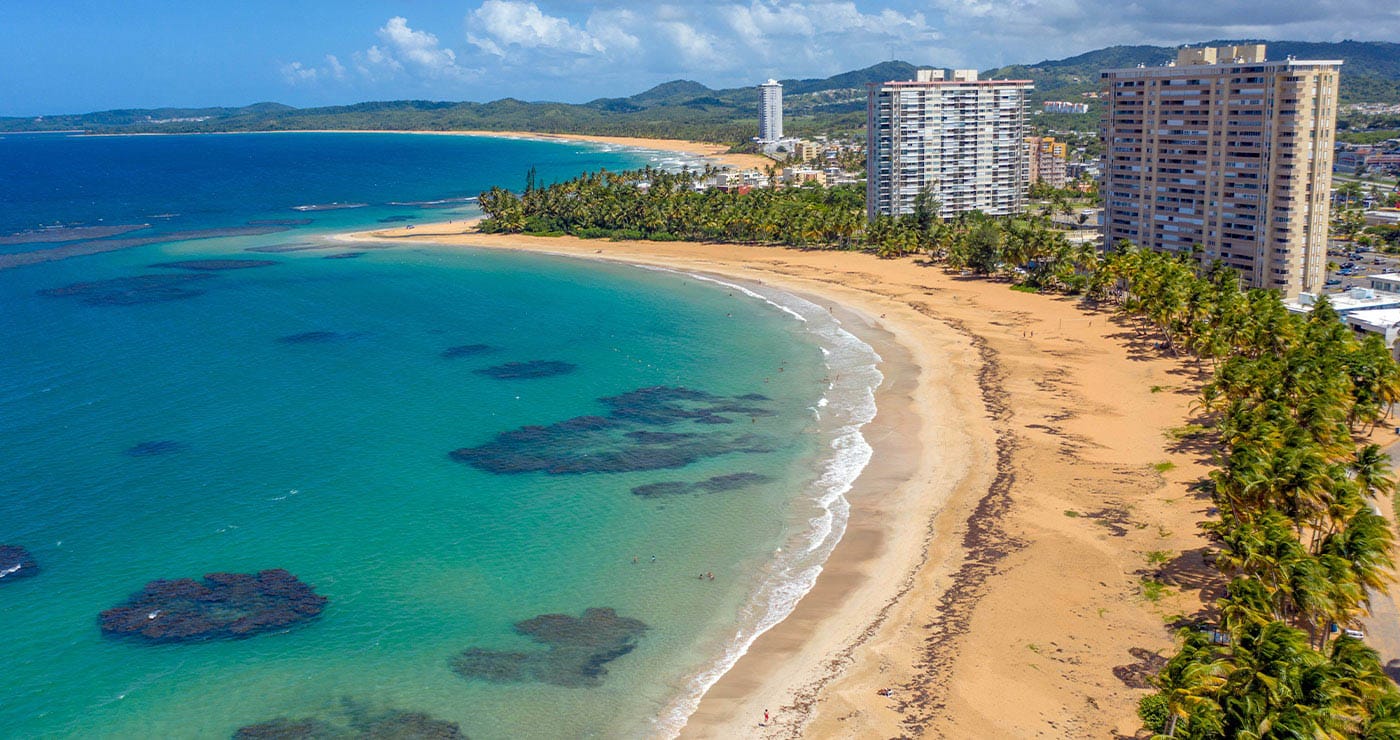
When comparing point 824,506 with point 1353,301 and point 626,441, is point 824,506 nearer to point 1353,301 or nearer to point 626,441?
point 626,441

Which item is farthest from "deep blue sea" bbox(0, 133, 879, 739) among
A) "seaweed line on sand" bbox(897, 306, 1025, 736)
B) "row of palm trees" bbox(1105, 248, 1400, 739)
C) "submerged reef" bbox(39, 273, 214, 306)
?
"row of palm trees" bbox(1105, 248, 1400, 739)

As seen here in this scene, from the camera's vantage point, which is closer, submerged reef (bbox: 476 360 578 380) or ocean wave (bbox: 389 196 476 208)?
submerged reef (bbox: 476 360 578 380)

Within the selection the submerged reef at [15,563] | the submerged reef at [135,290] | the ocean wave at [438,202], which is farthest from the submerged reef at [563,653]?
the ocean wave at [438,202]

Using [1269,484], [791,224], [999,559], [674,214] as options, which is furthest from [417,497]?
[674,214]

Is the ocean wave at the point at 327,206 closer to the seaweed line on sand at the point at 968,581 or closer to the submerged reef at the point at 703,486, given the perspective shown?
the submerged reef at the point at 703,486

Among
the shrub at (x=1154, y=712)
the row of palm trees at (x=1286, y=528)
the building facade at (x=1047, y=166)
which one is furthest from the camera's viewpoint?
the building facade at (x=1047, y=166)

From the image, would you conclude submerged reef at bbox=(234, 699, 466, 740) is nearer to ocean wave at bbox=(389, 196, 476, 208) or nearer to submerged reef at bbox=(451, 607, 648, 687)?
submerged reef at bbox=(451, 607, 648, 687)
